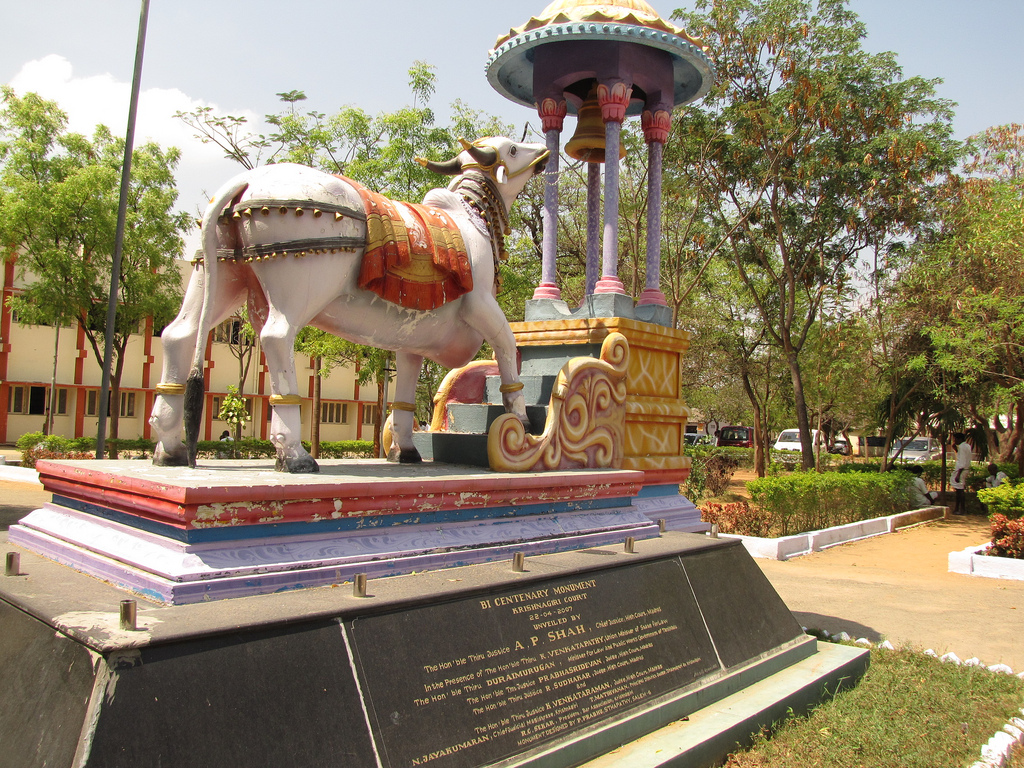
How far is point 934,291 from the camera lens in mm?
14859

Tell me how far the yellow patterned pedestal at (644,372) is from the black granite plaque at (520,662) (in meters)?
1.76

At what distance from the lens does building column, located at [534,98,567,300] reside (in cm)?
645

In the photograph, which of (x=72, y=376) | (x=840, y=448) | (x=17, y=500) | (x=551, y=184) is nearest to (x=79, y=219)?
(x=17, y=500)

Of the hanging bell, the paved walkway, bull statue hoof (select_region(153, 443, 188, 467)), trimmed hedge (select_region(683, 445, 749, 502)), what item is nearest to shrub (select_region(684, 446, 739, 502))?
trimmed hedge (select_region(683, 445, 749, 502))

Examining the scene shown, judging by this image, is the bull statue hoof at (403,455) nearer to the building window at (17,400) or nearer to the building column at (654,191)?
the building column at (654,191)

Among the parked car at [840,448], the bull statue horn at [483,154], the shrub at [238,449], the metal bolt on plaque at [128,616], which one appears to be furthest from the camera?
the parked car at [840,448]

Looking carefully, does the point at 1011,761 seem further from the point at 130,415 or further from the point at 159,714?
the point at 130,415

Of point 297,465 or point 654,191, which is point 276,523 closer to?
point 297,465

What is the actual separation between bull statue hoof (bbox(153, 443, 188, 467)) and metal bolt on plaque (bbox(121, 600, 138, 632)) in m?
1.67

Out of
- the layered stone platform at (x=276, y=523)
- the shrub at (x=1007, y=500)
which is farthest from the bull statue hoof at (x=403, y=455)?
the shrub at (x=1007, y=500)

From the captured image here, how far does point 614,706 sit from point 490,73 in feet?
17.3

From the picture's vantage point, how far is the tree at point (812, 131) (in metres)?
14.2

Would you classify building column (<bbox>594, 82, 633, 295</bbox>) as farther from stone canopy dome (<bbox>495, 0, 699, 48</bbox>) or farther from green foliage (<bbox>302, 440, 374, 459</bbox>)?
green foliage (<bbox>302, 440, 374, 459</bbox>)

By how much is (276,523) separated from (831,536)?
9.88m
